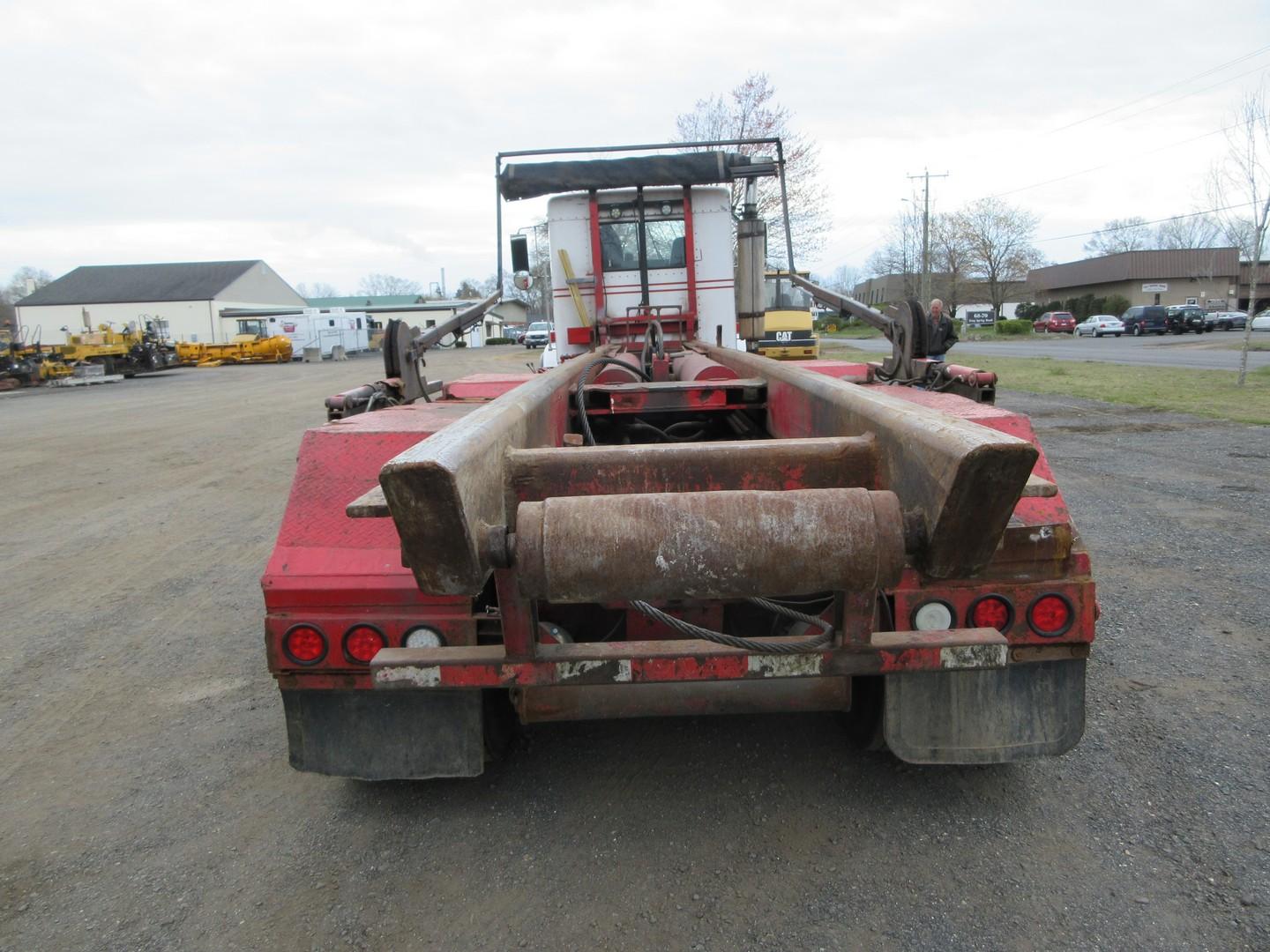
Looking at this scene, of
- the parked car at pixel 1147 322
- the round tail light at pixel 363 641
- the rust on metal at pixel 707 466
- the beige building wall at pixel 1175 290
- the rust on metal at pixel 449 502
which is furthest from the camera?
the beige building wall at pixel 1175 290

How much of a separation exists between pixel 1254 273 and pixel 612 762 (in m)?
24.4

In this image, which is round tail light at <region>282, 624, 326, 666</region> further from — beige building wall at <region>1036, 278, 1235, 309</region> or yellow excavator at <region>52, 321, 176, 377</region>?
beige building wall at <region>1036, 278, 1235, 309</region>

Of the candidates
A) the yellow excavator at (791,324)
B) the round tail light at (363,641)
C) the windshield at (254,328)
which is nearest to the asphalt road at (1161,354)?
the yellow excavator at (791,324)

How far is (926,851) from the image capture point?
279 centimetres

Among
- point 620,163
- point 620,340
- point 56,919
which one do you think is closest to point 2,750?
point 56,919

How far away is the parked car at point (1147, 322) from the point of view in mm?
47531

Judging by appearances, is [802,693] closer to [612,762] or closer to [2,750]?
[612,762]

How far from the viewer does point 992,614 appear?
2754 mm

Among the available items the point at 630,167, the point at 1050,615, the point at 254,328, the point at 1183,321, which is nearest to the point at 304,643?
the point at 1050,615

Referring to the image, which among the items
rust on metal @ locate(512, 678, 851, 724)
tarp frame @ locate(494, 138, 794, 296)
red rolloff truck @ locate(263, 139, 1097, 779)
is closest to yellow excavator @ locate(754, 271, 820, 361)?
tarp frame @ locate(494, 138, 794, 296)

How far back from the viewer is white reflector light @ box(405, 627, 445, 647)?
277cm

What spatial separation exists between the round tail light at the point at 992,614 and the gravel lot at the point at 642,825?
2.31 feet

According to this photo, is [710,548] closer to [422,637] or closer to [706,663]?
[706,663]

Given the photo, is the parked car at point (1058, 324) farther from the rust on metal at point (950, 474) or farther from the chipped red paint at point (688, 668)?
the chipped red paint at point (688, 668)
